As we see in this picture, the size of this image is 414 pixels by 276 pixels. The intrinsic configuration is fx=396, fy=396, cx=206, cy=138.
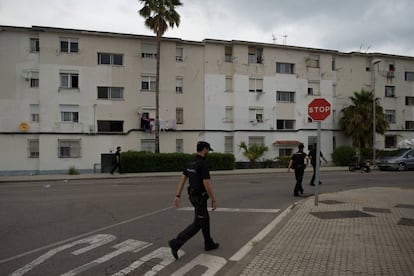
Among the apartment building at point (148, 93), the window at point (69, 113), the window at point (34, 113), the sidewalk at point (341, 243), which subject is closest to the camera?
the sidewalk at point (341, 243)

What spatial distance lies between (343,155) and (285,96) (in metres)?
7.09

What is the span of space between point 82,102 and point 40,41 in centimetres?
513

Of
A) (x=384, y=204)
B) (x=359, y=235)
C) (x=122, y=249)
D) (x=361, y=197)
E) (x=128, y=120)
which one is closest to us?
(x=122, y=249)

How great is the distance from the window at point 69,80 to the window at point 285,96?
1665cm

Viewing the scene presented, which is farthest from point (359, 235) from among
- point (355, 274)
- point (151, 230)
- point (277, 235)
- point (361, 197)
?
point (361, 197)

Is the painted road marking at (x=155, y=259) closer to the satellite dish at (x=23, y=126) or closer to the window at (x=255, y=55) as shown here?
the satellite dish at (x=23, y=126)

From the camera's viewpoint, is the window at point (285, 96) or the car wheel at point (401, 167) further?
the window at point (285, 96)

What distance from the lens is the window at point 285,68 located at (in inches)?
1368

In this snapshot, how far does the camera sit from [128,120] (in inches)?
1185

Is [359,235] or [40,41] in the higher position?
[40,41]

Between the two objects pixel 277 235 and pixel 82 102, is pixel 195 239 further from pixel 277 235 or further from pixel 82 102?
pixel 82 102

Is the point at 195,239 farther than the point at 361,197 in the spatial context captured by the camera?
No

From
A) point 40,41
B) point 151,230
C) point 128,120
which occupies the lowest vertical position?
point 151,230

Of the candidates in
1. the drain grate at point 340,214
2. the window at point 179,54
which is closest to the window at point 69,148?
the window at point 179,54
